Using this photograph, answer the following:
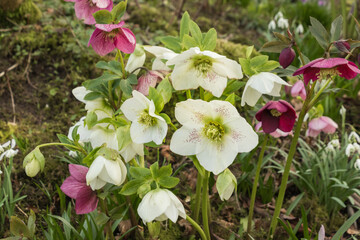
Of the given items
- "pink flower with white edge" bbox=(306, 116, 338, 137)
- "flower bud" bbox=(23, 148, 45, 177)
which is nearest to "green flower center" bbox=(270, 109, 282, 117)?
"flower bud" bbox=(23, 148, 45, 177)

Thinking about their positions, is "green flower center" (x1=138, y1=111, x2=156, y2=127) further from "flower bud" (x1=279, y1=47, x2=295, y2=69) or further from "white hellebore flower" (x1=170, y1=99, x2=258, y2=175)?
"flower bud" (x1=279, y1=47, x2=295, y2=69)

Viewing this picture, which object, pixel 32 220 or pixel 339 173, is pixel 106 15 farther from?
pixel 339 173

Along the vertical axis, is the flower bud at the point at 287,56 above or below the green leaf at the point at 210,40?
below

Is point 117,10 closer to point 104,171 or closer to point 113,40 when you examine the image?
point 113,40

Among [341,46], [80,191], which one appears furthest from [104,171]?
[341,46]

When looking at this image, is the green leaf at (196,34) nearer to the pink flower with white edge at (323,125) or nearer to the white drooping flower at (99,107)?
the white drooping flower at (99,107)

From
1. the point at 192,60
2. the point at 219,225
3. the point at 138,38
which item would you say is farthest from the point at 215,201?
the point at 138,38

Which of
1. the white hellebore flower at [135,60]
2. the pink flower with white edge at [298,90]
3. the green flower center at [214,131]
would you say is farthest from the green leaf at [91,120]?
the pink flower with white edge at [298,90]
